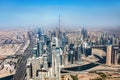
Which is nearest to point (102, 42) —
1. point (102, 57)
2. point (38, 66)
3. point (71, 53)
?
point (102, 57)

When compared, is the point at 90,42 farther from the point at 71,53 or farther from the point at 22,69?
the point at 22,69

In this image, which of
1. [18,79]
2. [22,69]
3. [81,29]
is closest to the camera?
[18,79]

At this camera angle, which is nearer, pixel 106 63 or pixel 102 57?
pixel 106 63

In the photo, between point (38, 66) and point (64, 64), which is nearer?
point (38, 66)

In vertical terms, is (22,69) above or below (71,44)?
below

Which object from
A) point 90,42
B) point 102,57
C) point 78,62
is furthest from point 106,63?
point 90,42

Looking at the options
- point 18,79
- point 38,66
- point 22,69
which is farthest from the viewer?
Result: point 22,69

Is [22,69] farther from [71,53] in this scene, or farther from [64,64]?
[71,53]

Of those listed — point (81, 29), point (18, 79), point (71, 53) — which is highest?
point (81, 29)

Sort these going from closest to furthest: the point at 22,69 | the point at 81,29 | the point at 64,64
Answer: the point at 22,69, the point at 64,64, the point at 81,29
